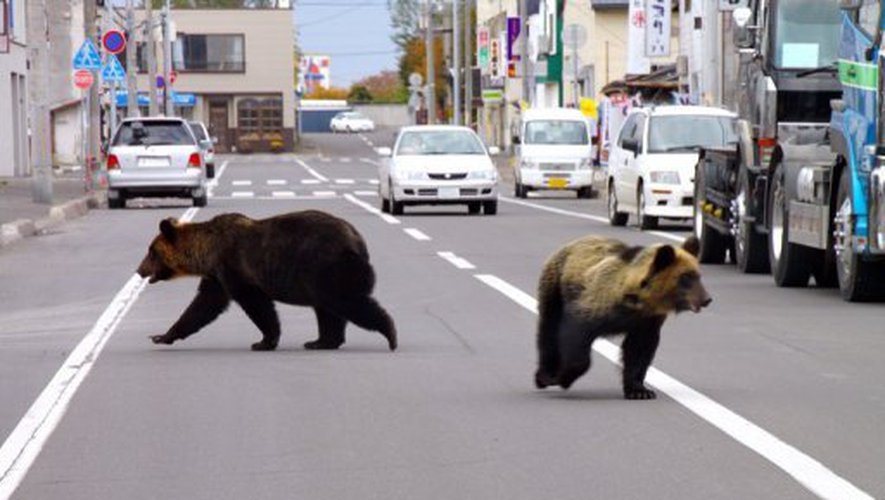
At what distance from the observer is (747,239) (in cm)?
2162

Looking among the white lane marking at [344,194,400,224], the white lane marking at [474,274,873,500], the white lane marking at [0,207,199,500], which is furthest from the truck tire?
the white lane marking at [474,274,873,500]

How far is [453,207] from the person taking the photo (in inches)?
1601

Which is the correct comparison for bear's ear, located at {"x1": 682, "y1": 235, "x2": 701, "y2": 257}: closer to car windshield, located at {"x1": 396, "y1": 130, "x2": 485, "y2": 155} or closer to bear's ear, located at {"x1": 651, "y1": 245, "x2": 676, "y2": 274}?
bear's ear, located at {"x1": 651, "y1": 245, "x2": 676, "y2": 274}

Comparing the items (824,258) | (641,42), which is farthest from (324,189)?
(824,258)

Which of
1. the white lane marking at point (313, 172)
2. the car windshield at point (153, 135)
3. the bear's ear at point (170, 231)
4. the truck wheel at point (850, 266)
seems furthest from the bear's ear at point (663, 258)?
the white lane marking at point (313, 172)

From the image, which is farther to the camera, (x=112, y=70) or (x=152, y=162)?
(x=112, y=70)

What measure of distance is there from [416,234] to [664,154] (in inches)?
157

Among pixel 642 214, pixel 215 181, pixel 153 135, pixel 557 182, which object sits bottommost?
pixel 215 181

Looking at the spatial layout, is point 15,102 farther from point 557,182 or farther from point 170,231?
point 170,231

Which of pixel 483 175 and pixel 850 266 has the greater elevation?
pixel 850 266

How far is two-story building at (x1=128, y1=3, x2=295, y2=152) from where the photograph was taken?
390 feet

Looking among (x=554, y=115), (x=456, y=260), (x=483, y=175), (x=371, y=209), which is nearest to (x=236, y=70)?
(x=554, y=115)

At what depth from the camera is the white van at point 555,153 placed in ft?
154

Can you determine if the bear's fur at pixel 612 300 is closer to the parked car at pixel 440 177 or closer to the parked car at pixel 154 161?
the parked car at pixel 440 177
